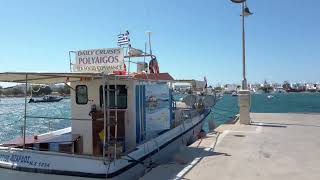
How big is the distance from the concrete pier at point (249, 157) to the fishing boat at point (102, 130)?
846mm

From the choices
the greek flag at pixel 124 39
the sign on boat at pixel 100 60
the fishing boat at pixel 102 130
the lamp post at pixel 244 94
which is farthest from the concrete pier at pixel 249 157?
the greek flag at pixel 124 39

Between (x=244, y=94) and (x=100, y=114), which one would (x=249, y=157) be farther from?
(x=244, y=94)

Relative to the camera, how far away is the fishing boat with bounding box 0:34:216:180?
9211 millimetres

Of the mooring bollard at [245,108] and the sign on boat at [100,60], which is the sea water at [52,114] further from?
the mooring bollard at [245,108]

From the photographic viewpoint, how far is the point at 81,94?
11.7 metres

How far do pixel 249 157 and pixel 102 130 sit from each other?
3927mm

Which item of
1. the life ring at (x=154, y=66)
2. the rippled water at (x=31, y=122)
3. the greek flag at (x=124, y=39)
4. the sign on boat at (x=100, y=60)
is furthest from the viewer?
the rippled water at (x=31, y=122)

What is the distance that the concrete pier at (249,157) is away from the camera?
365 inches

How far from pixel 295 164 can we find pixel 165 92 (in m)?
5.25

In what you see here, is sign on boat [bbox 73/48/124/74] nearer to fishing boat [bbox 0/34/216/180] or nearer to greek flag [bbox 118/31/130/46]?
fishing boat [bbox 0/34/216/180]

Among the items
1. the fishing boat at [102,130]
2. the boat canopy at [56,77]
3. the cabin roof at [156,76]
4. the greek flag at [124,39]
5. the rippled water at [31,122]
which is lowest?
the rippled water at [31,122]

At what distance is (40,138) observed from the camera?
1233cm

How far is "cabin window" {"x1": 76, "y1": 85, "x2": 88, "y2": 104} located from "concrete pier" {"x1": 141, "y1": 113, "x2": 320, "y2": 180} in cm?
295

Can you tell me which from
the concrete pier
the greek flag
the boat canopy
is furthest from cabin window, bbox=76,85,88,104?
the concrete pier
